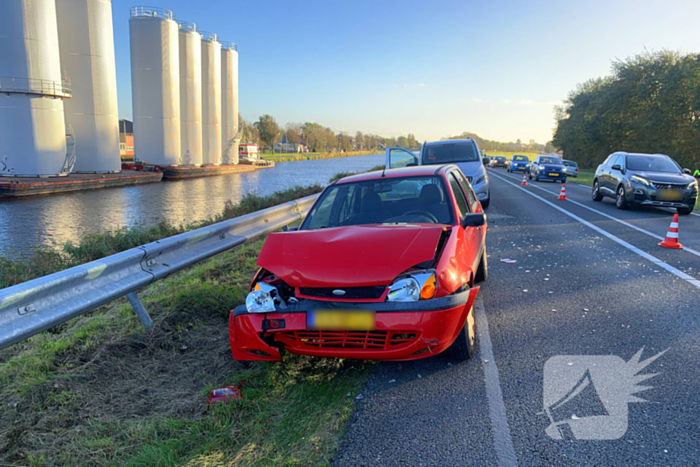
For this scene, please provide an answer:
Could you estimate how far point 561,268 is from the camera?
6.77m

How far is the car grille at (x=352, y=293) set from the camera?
3254 mm

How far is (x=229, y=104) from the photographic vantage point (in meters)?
68.9

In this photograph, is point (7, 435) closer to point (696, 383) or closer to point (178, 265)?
point (178, 265)

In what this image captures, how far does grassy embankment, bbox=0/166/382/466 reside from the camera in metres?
2.66

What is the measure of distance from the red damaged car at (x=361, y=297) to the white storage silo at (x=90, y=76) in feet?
140

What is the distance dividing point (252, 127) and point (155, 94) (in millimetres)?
78630

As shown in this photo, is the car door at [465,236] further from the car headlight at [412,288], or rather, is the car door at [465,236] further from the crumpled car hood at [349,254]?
the car headlight at [412,288]

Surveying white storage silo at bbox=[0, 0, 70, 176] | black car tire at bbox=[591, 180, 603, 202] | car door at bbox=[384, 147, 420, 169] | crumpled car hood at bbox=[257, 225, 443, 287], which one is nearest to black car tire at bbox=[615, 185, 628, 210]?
black car tire at bbox=[591, 180, 603, 202]

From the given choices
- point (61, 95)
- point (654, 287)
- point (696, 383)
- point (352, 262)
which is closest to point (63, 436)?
point (352, 262)

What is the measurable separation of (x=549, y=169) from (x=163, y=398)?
2867 centimetres

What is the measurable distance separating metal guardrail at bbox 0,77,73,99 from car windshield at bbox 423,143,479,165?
30975mm

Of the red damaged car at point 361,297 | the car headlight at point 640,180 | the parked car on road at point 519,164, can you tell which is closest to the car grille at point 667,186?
the car headlight at point 640,180

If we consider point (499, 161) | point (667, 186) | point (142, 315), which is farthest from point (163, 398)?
point (499, 161)

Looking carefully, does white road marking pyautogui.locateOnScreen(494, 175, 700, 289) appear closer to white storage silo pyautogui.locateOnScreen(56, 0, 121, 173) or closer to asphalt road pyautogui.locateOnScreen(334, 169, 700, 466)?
asphalt road pyautogui.locateOnScreen(334, 169, 700, 466)
